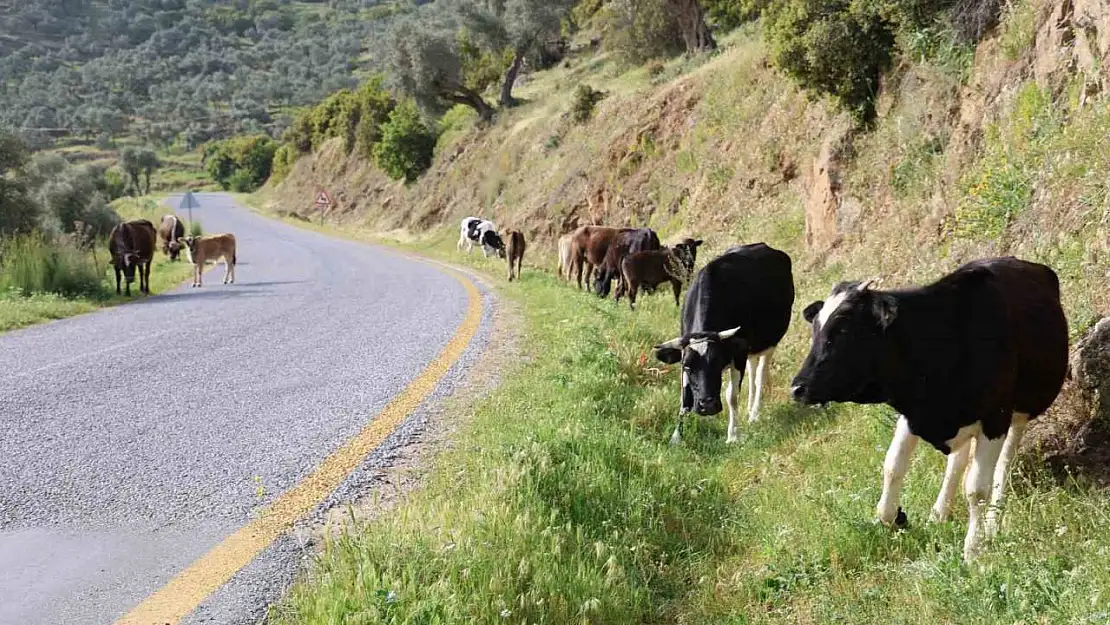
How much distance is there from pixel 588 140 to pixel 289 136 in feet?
185

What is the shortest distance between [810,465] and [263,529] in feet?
11.0

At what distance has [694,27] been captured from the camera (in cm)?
3191

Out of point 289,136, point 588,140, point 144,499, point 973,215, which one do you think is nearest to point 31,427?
point 144,499

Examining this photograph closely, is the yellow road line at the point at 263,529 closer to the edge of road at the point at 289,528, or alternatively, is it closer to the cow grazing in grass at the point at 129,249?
the edge of road at the point at 289,528

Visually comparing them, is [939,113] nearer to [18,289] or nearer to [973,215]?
[973,215]

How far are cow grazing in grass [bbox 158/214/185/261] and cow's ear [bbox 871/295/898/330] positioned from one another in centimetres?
2631

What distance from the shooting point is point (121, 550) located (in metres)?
3.80

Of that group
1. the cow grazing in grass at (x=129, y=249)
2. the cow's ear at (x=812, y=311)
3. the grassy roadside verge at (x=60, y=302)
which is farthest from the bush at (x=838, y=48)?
the cow grazing in grass at (x=129, y=249)

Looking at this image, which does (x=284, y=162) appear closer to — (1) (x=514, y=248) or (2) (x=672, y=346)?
(1) (x=514, y=248)

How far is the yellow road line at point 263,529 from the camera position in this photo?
3.30 metres

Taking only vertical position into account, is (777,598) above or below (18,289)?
above

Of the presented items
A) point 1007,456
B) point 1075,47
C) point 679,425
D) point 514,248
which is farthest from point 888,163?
point 514,248

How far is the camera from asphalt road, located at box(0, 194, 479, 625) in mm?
3672

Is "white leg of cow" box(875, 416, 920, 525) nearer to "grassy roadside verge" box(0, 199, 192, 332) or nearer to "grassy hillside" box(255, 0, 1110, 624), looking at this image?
"grassy hillside" box(255, 0, 1110, 624)
